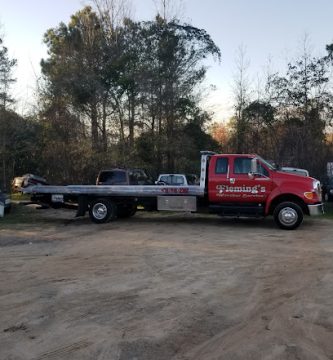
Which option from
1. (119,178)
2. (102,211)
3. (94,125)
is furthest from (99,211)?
(94,125)

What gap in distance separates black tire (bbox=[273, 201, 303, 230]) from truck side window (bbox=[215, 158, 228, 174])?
6.55 ft

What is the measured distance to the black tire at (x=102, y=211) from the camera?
16.3m

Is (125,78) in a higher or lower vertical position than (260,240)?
higher

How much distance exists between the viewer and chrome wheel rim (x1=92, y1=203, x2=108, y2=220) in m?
16.3

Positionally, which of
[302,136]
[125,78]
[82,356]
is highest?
[125,78]

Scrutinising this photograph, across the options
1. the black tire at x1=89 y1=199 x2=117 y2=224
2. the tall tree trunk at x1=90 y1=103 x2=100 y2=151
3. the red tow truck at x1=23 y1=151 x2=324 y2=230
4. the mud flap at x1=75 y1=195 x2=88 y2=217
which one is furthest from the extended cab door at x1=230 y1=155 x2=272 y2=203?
the tall tree trunk at x1=90 y1=103 x2=100 y2=151

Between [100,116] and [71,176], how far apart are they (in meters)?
4.13

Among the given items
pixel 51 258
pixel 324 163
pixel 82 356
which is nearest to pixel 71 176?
pixel 324 163

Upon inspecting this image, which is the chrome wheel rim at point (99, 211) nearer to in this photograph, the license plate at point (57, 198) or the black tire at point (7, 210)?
the license plate at point (57, 198)

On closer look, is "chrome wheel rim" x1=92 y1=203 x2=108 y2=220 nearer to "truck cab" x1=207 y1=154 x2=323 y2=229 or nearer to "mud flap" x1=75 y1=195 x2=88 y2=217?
"mud flap" x1=75 y1=195 x2=88 y2=217

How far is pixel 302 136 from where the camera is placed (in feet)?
92.4

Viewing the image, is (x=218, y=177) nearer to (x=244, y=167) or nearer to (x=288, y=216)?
(x=244, y=167)

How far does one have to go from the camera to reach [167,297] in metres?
7.01

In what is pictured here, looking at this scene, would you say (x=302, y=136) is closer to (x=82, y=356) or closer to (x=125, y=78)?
(x=125, y=78)
